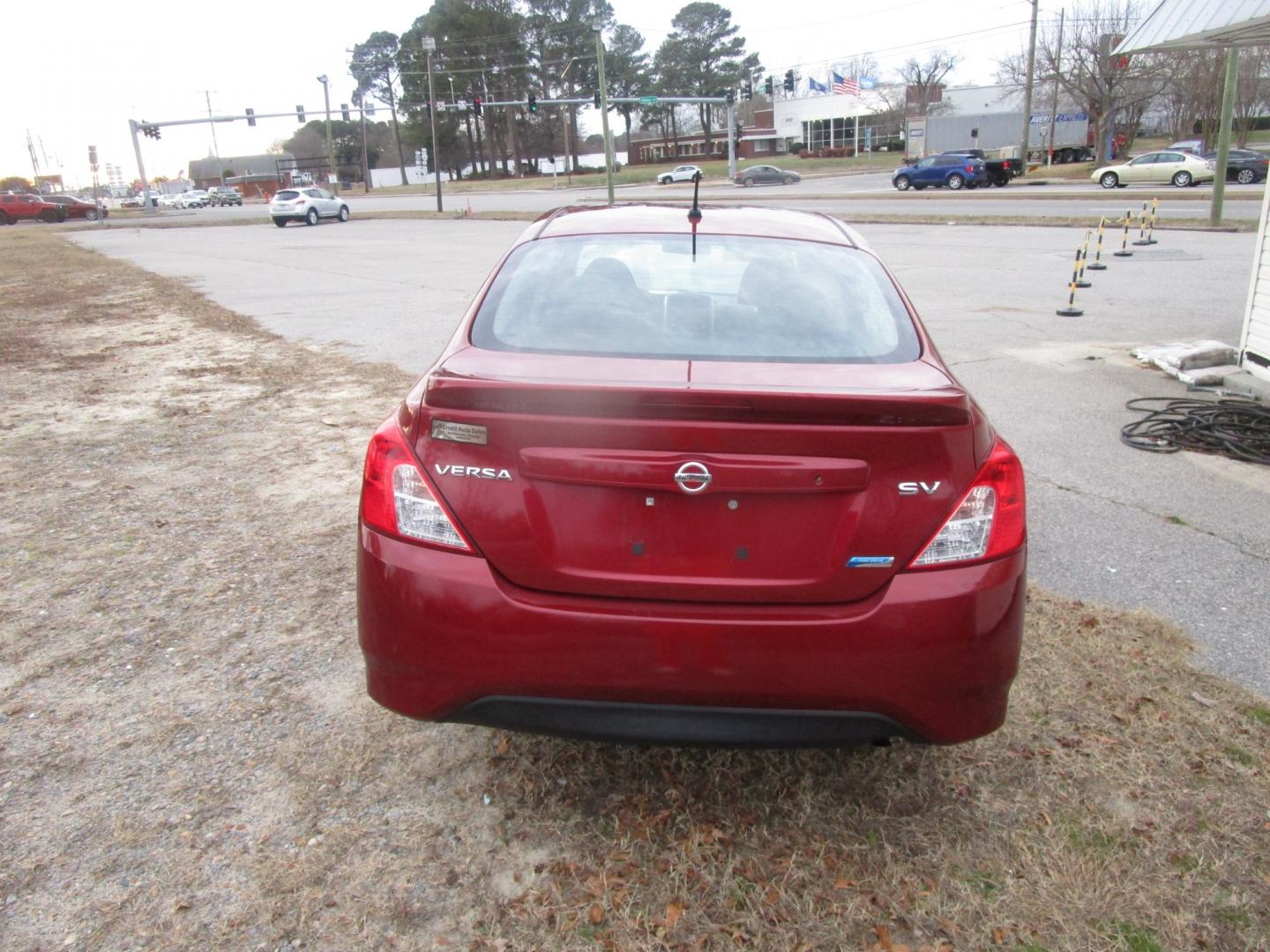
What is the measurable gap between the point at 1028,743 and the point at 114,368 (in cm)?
946

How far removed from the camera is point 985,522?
7.45 feet

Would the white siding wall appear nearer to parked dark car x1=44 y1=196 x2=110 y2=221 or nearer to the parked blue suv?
the parked blue suv

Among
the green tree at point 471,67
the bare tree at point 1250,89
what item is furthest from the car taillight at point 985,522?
the green tree at point 471,67

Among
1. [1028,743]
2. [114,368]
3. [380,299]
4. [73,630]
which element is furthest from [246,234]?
[1028,743]

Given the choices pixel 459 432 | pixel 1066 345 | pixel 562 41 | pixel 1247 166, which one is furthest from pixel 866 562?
pixel 562 41

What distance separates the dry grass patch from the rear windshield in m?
1.21

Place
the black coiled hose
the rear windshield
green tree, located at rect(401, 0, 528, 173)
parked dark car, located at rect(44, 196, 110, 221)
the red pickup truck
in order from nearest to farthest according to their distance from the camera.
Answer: the rear windshield → the black coiled hose → the red pickup truck → parked dark car, located at rect(44, 196, 110, 221) → green tree, located at rect(401, 0, 528, 173)

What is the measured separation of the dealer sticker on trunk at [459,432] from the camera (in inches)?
88.0

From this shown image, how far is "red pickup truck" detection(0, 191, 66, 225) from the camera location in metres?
57.8

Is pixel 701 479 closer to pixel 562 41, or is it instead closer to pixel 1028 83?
pixel 1028 83

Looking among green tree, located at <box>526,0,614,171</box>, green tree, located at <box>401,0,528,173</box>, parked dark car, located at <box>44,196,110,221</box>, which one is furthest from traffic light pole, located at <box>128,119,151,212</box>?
green tree, located at <box>526,0,614,171</box>

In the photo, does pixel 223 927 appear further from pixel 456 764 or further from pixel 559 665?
pixel 559 665

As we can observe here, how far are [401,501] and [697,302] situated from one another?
113 centimetres

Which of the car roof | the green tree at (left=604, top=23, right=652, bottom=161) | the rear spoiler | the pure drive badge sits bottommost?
the pure drive badge
